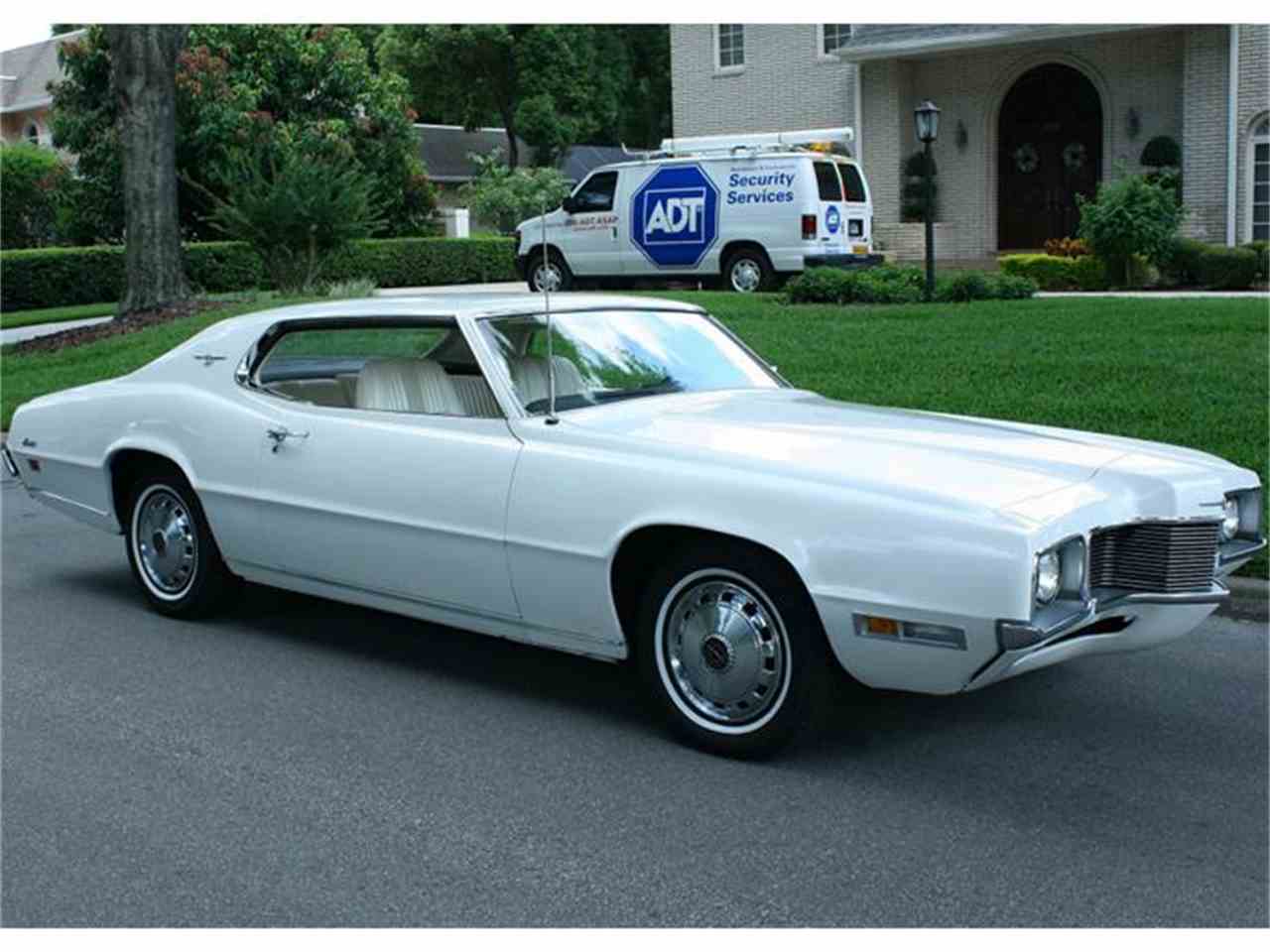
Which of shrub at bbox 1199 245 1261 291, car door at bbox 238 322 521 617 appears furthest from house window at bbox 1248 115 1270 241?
car door at bbox 238 322 521 617

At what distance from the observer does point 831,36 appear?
28.1m

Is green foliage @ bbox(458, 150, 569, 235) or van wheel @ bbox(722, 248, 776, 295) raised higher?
green foliage @ bbox(458, 150, 569, 235)

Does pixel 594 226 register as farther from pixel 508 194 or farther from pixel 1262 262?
pixel 508 194

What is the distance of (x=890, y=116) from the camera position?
27.0m

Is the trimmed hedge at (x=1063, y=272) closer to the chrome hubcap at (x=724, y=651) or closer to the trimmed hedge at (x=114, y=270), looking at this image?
the trimmed hedge at (x=114, y=270)

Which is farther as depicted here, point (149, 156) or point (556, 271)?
point (556, 271)

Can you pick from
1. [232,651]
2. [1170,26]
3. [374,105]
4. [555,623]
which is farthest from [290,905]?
[374,105]

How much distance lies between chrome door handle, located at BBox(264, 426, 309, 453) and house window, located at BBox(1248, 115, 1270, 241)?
67.9 feet

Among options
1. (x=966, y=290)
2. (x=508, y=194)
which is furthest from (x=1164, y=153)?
(x=508, y=194)

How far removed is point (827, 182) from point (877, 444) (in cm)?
1680

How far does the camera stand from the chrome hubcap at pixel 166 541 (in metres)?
6.65

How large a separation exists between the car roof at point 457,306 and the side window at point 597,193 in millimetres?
15970

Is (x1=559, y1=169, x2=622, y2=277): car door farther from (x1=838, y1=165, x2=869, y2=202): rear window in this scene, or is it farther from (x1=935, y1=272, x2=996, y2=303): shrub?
(x1=935, y1=272, x2=996, y2=303): shrub

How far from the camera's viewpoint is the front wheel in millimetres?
4691
